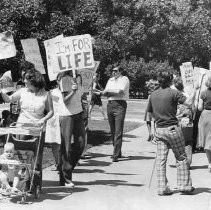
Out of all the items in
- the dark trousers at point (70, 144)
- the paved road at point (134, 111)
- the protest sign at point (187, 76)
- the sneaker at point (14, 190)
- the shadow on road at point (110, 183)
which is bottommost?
the paved road at point (134, 111)

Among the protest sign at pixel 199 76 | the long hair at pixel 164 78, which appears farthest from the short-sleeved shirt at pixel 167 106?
the protest sign at pixel 199 76

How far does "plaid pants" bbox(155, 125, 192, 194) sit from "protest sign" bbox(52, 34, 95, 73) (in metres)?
1.73

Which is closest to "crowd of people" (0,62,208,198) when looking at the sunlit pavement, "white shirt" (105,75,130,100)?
the sunlit pavement

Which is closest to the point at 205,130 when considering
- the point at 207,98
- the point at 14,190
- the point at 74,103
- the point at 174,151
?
the point at 207,98

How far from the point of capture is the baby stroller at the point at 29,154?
8.22m

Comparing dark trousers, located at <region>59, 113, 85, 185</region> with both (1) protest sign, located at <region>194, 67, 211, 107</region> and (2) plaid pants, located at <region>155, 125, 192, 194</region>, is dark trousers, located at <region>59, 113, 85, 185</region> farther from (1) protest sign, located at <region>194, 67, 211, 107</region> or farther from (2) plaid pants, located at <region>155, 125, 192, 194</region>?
(1) protest sign, located at <region>194, 67, 211, 107</region>

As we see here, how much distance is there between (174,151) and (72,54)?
2244 mm

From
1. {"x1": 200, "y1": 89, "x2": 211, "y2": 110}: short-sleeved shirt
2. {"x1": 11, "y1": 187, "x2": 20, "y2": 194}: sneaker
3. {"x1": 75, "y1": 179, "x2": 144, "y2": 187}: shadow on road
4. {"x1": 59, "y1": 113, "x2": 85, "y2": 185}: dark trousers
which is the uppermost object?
{"x1": 200, "y1": 89, "x2": 211, "y2": 110}: short-sleeved shirt

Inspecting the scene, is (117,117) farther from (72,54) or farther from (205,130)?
(72,54)

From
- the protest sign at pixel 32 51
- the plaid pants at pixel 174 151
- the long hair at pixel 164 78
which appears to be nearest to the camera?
the plaid pants at pixel 174 151

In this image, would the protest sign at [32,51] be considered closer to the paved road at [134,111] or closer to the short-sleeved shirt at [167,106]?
the short-sleeved shirt at [167,106]

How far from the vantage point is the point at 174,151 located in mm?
9000

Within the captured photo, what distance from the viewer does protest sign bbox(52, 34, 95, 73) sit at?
9656 millimetres

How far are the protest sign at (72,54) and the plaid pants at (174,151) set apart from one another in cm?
173
